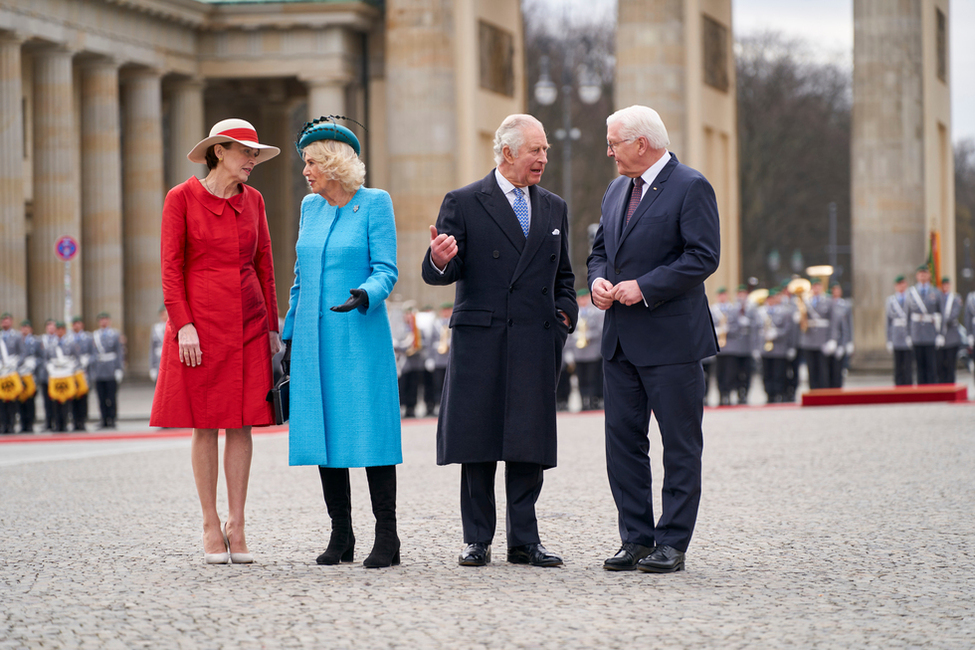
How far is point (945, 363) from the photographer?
2569cm

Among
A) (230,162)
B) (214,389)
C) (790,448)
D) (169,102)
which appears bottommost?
(790,448)

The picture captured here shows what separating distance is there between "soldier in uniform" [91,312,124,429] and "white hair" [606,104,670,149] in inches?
745

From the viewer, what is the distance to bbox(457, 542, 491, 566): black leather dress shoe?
23.5ft

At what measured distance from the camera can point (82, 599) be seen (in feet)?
20.7

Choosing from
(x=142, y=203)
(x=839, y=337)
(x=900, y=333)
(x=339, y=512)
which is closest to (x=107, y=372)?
(x=839, y=337)

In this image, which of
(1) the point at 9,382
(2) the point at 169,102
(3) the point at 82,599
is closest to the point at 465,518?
(3) the point at 82,599

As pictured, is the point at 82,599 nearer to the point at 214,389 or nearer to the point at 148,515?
the point at 214,389

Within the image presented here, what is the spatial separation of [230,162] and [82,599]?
242 centimetres

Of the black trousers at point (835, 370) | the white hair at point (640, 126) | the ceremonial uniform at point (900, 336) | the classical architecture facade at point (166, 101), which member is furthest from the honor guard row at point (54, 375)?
the white hair at point (640, 126)

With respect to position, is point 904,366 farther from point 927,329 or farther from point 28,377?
point 28,377

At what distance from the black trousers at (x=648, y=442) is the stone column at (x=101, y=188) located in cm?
3095

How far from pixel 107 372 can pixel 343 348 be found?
18.8 m

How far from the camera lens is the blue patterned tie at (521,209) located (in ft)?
24.6

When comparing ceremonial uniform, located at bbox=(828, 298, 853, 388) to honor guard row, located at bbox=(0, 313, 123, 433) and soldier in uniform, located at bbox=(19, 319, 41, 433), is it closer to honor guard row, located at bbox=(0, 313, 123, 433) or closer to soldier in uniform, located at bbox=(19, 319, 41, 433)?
honor guard row, located at bbox=(0, 313, 123, 433)
